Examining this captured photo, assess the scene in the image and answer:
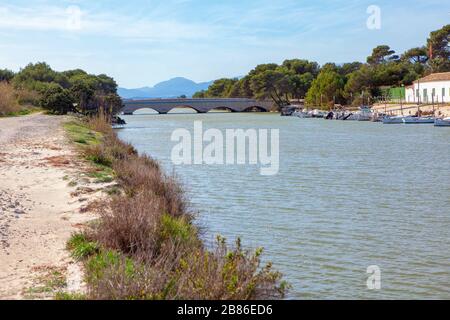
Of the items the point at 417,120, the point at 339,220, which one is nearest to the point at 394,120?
the point at 417,120

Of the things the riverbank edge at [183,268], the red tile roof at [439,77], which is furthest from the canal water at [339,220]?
the red tile roof at [439,77]

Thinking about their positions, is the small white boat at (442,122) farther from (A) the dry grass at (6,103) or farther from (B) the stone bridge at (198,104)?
(B) the stone bridge at (198,104)

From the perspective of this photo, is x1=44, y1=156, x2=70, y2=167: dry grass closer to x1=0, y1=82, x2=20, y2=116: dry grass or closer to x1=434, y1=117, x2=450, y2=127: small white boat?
x1=0, y1=82, x2=20, y2=116: dry grass

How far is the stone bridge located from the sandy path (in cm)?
9952

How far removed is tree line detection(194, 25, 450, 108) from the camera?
104 m

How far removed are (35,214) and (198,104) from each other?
4627 inches

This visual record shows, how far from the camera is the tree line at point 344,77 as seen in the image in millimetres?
103688

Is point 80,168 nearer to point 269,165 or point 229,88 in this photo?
point 269,165

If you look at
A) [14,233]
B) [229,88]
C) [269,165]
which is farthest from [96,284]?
[229,88]

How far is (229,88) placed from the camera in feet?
A: 522

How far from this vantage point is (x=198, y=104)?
128 meters

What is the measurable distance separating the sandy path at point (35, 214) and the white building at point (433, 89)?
6949cm

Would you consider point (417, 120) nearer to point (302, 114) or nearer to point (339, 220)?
point (302, 114)
